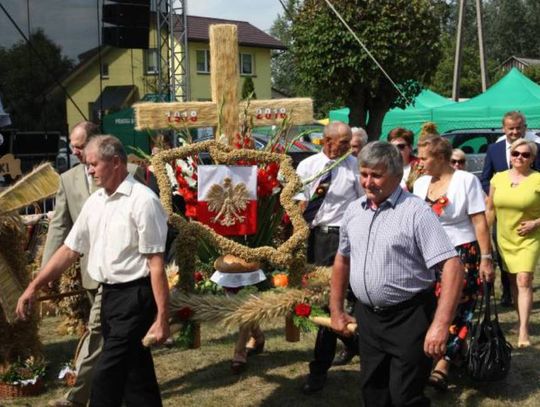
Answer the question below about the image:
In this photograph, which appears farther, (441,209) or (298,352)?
(298,352)

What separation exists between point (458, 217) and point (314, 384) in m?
1.54

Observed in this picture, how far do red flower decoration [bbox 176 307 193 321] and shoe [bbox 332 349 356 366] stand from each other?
1829mm

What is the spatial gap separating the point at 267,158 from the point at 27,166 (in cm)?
743

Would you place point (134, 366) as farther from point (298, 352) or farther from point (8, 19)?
point (8, 19)

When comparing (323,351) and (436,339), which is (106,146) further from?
(323,351)

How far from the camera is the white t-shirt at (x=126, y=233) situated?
3.93 metres

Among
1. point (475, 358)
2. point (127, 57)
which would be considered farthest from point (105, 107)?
point (475, 358)

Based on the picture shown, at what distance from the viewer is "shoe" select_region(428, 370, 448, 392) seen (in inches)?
207

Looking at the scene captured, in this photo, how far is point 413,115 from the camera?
75.3 feet

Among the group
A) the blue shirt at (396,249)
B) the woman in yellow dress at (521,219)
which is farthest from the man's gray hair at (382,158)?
the woman in yellow dress at (521,219)

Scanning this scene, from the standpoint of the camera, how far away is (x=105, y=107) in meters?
17.6

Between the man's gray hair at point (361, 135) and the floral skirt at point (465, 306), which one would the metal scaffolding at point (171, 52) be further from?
the floral skirt at point (465, 306)

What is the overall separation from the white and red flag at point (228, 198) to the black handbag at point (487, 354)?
172 centimetres

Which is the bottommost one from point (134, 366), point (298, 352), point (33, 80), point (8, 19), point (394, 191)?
point (298, 352)
